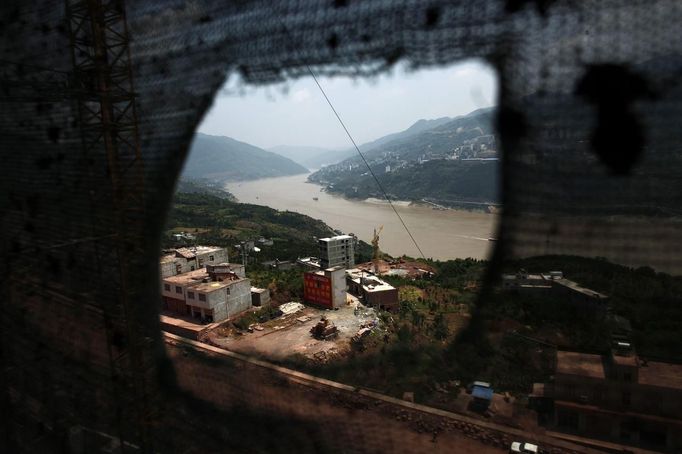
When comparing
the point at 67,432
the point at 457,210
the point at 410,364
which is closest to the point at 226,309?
the point at 410,364

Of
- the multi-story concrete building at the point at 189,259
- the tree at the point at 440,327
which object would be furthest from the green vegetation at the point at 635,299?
→ the multi-story concrete building at the point at 189,259

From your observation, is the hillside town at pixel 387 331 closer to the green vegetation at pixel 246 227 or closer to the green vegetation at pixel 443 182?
the green vegetation at pixel 246 227

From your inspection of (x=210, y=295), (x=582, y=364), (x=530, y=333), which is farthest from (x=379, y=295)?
(x=582, y=364)

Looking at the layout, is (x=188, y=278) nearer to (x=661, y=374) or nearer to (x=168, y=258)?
(x=168, y=258)

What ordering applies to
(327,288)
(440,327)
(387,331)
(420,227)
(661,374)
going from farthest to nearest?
(420,227), (327,288), (387,331), (440,327), (661,374)

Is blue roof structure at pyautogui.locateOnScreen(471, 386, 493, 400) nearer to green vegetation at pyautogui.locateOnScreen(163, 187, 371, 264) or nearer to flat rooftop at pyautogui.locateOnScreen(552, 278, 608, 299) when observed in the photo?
flat rooftop at pyautogui.locateOnScreen(552, 278, 608, 299)
